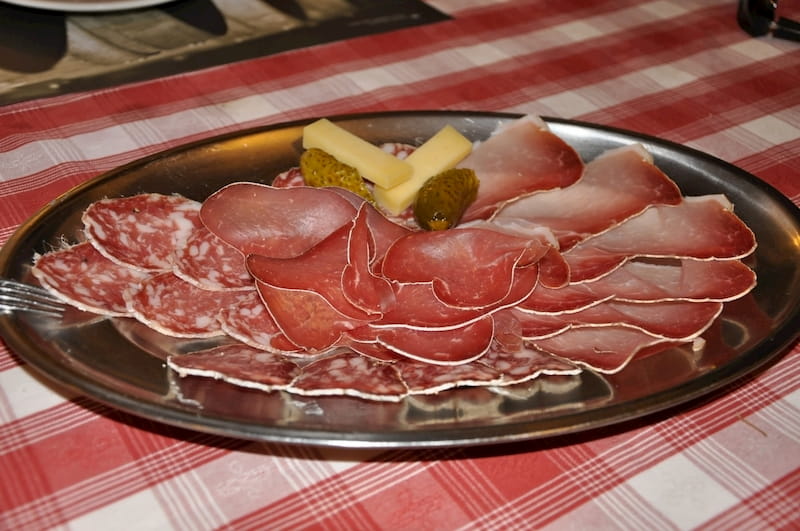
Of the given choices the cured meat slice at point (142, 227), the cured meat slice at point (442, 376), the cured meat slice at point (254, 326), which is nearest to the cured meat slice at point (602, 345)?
the cured meat slice at point (442, 376)

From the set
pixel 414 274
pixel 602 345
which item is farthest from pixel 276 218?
pixel 602 345

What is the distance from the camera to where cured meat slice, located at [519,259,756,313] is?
4.06 ft

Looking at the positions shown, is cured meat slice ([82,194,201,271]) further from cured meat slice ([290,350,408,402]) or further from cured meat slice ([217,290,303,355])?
cured meat slice ([290,350,408,402])

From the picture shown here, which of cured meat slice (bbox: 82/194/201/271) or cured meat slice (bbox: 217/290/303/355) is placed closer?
cured meat slice (bbox: 217/290/303/355)

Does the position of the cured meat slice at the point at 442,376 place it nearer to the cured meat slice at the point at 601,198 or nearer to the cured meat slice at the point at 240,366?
the cured meat slice at the point at 240,366

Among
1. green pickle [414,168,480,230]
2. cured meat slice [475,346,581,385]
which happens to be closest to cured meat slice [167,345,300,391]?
cured meat slice [475,346,581,385]

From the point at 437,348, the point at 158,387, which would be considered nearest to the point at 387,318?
the point at 437,348

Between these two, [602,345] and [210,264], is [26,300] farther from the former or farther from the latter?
[602,345]

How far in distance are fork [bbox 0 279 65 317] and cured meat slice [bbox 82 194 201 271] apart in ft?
0.39

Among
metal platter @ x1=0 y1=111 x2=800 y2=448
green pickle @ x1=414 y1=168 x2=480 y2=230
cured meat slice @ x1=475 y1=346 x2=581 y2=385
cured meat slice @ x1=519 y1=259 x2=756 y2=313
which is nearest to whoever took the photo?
metal platter @ x1=0 y1=111 x2=800 y2=448

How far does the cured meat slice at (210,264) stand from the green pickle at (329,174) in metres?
0.22

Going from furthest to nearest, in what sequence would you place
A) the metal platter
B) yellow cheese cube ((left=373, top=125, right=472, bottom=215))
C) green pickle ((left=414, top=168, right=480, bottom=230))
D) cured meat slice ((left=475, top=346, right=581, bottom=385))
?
yellow cheese cube ((left=373, top=125, right=472, bottom=215)) → green pickle ((left=414, top=168, right=480, bottom=230)) → cured meat slice ((left=475, top=346, right=581, bottom=385)) → the metal platter

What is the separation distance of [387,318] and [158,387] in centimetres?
30

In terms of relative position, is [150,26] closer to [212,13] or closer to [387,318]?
[212,13]
